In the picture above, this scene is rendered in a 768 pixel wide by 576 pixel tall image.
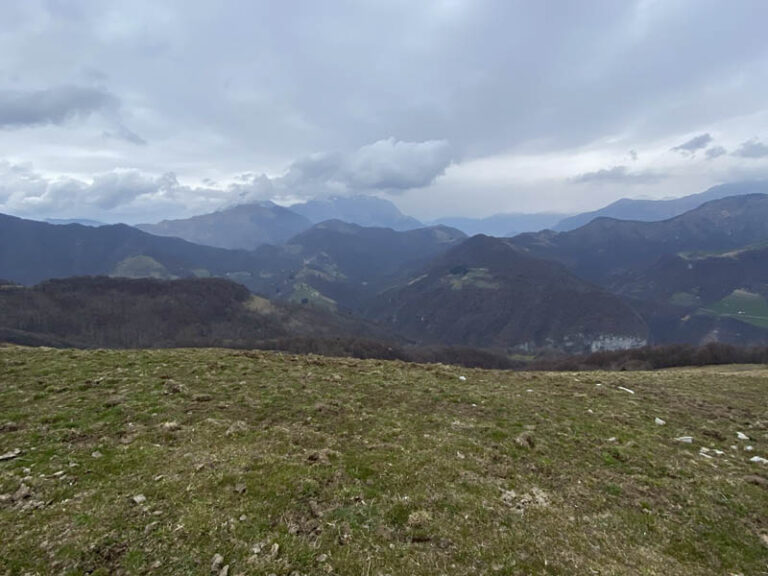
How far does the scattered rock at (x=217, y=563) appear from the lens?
8570mm

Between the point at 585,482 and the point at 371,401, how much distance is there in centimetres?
1056

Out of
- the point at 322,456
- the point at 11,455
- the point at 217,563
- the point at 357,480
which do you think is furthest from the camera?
the point at 322,456

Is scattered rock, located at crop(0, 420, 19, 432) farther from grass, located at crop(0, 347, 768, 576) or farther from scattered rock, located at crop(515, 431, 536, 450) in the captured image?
scattered rock, located at crop(515, 431, 536, 450)

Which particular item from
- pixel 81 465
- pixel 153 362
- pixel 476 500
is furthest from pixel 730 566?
pixel 153 362

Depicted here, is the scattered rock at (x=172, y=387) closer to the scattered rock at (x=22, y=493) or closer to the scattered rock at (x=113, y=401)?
the scattered rock at (x=113, y=401)

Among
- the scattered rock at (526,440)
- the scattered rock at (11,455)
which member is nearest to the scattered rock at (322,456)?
the scattered rock at (526,440)

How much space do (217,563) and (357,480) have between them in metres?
4.77

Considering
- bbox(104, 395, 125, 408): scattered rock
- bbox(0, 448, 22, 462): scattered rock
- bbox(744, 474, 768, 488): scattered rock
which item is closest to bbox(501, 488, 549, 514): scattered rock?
bbox(744, 474, 768, 488): scattered rock

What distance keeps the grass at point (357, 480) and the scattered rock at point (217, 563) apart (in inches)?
7.3

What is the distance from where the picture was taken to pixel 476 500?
39.1ft

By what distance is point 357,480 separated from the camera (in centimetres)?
1253

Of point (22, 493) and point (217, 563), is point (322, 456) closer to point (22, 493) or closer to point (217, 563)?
point (217, 563)

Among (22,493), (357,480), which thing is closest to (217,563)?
(357,480)

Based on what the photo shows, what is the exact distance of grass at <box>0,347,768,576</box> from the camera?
30.9 feet
